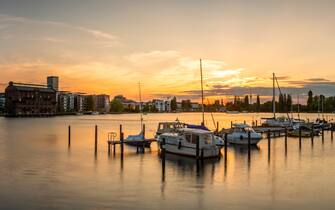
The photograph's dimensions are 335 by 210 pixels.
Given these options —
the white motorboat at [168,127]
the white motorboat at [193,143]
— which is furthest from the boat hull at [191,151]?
the white motorboat at [168,127]

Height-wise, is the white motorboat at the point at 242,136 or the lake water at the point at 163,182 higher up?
the white motorboat at the point at 242,136

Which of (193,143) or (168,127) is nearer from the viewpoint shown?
(193,143)

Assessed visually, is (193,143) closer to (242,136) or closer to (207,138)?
(207,138)

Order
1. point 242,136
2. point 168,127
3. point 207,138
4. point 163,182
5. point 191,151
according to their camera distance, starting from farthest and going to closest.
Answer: point 168,127 → point 242,136 → point 191,151 → point 207,138 → point 163,182

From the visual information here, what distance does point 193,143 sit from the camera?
39531 millimetres

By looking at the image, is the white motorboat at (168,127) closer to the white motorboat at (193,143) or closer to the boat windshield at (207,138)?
the white motorboat at (193,143)

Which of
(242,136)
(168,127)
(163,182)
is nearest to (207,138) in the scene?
(163,182)

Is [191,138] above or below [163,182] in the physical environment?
above

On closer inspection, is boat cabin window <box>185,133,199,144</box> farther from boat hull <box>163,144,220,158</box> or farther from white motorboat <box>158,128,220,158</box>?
boat hull <box>163,144,220,158</box>

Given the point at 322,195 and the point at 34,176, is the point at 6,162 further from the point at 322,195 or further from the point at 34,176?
the point at 322,195

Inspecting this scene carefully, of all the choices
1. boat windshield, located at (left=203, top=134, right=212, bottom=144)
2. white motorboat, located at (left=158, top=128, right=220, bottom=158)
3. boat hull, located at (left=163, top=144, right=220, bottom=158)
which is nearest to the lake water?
boat hull, located at (left=163, top=144, right=220, bottom=158)

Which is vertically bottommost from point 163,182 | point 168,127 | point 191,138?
point 163,182

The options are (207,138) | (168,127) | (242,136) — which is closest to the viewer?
(207,138)

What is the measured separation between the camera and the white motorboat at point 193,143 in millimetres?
39062
